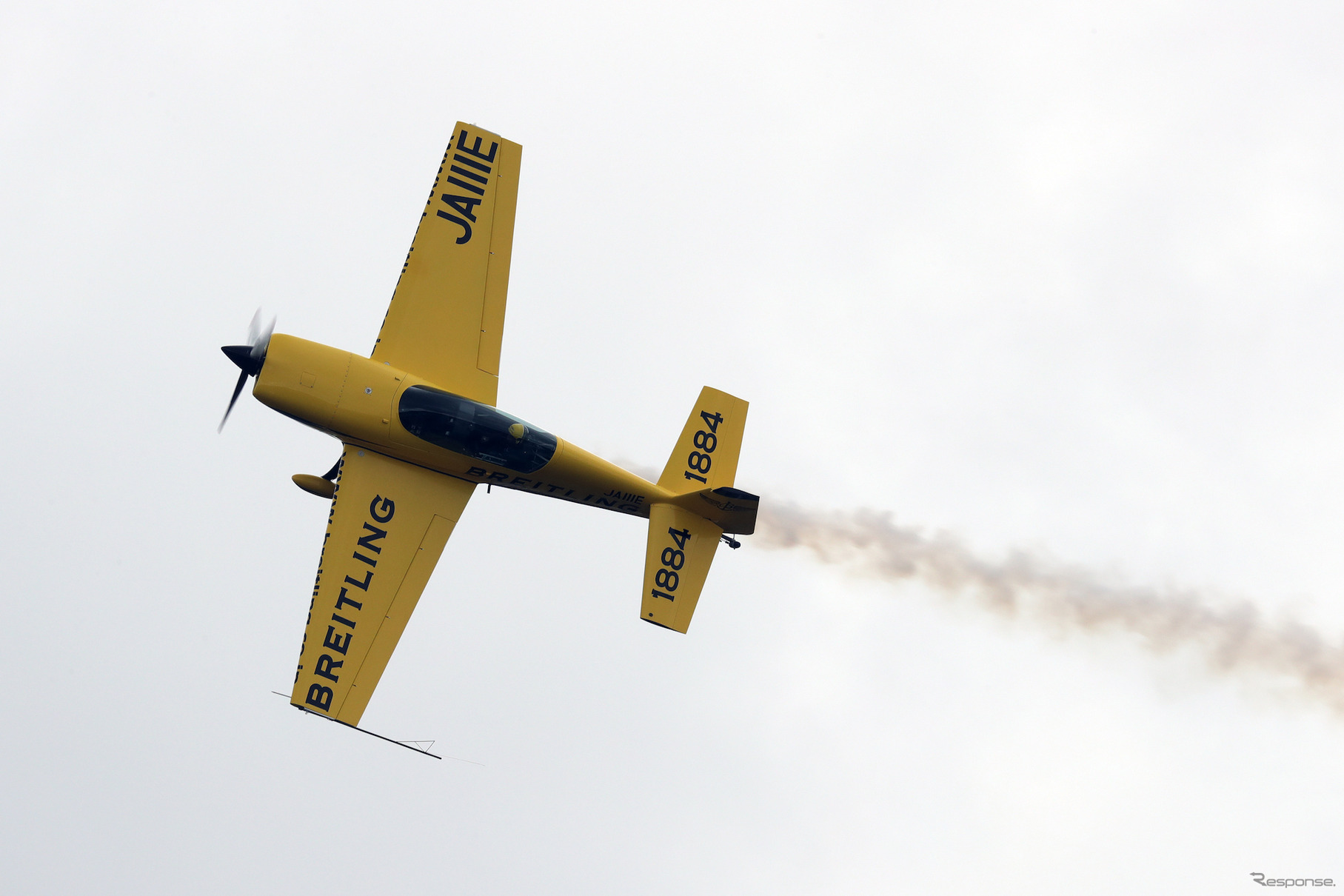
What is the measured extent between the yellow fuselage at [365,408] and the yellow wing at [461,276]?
58 centimetres

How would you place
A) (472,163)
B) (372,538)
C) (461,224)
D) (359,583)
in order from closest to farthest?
1. (359,583)
2. (372,538)
3. (461,224)
4. (472,163)

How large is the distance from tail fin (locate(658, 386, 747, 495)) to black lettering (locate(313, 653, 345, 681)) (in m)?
6.91

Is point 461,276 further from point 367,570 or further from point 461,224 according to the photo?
point 367,570

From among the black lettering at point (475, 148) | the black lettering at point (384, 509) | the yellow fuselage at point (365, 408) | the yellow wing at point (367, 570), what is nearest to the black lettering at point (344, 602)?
the yellow wing at point (367, 570)

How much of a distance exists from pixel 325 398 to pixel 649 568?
6.79 meters

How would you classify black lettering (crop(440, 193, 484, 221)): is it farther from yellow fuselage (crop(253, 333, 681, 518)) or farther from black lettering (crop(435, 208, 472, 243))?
yellow fuselage (crop(253, 333, 681, 518))

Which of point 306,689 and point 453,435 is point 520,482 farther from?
point 306,689

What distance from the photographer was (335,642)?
61.4 ft

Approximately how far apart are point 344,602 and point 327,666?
117 cm

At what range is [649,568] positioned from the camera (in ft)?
66.2

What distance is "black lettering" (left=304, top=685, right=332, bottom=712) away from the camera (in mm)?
18312

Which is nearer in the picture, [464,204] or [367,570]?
[367,570]

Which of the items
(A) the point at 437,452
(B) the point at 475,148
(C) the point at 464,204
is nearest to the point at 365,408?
(A) the point at 437,452

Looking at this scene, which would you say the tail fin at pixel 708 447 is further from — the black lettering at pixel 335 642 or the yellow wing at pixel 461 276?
the black lettering at pixel 335 642
